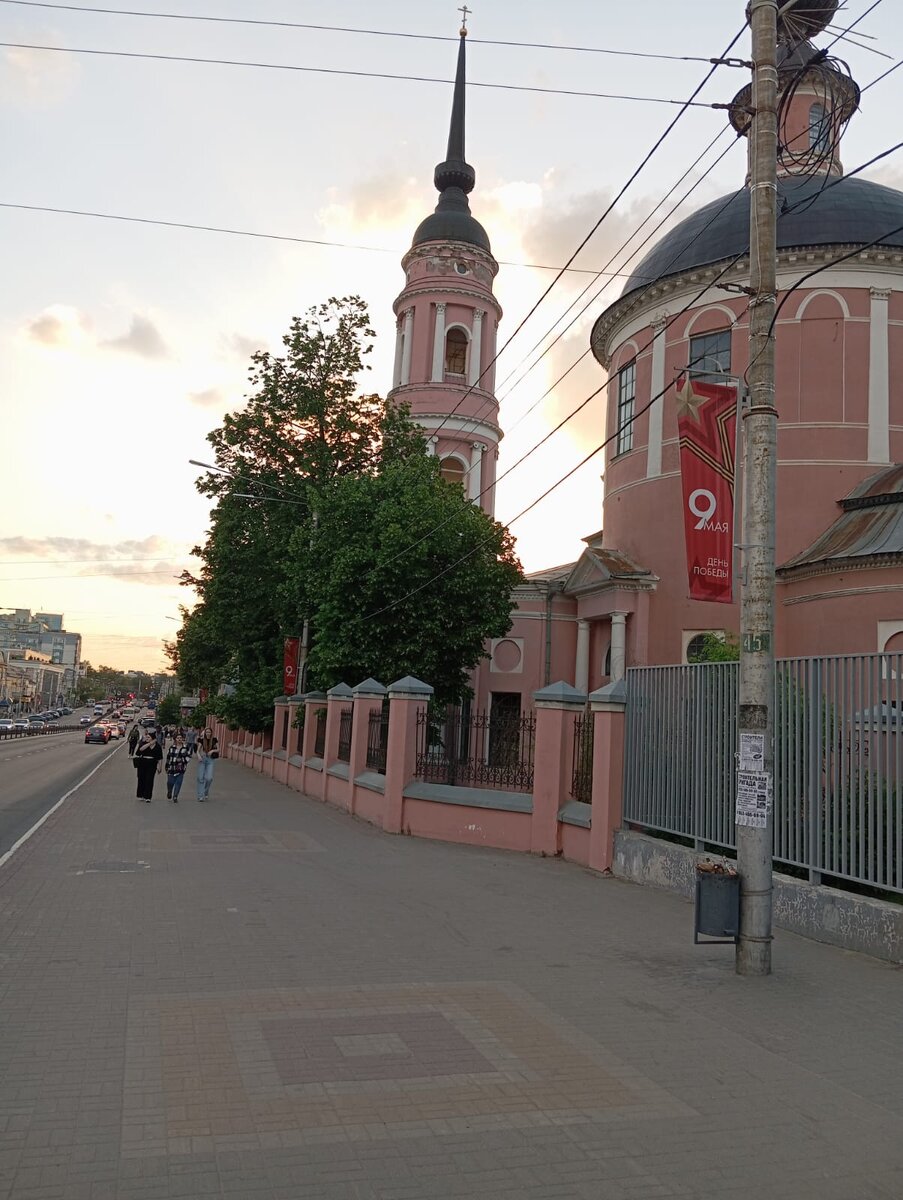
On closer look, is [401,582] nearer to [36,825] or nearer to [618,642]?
[618,642]

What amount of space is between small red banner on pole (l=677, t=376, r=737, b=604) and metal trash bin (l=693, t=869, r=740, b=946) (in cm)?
332

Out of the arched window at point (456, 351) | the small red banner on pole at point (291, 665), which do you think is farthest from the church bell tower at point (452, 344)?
the small red banner on pole at point (291, 665)

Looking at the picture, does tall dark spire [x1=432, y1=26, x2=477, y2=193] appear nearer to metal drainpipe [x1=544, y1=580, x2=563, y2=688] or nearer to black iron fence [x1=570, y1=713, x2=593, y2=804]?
metal drainpipe [x1=544, y1=580, x2=563, y2=688]

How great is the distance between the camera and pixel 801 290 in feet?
85.1

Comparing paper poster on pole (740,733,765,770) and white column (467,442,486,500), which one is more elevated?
white column (467,442,486,500)

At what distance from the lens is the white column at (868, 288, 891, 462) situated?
82.9 feet

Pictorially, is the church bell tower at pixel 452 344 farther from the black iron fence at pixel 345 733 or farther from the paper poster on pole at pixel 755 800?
the paper poster on pole at pixel 755 800

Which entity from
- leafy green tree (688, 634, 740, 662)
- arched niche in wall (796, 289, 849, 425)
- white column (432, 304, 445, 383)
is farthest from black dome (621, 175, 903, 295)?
white column (432, 304, 445, 383)

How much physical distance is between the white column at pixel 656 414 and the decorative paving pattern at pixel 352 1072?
22.8 metres

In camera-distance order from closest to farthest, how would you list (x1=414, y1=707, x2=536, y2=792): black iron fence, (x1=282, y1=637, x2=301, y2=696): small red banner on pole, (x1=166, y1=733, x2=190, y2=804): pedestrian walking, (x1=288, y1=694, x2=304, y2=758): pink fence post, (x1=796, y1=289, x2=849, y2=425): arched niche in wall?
(x1=414, y1=707, x2=536, y2=792): black iron fence → (x1=166, y1=733, x2=190, y2=804): pedestrian walking → (x1=796, y1=289, x2=849, y2=425): arched niche in wall → (x1=288, y1=694, x2=304, y2=758): pink fence post → (x1=282, y1=637, x2=301, y2=696): small red banner on pole

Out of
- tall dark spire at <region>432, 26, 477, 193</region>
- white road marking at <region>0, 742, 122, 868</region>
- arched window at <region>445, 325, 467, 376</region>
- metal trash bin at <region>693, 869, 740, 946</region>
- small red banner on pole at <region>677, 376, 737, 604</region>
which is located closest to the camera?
metal trash bin at <region>693, 869, 740, 946</region>

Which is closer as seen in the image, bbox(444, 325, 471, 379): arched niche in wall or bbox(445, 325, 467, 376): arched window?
bbox(444, 325, 471, 379): arched niche in wall

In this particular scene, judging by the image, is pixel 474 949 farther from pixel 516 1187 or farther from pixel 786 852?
pixel 516 1187

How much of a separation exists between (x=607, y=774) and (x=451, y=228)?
34.4 meters
